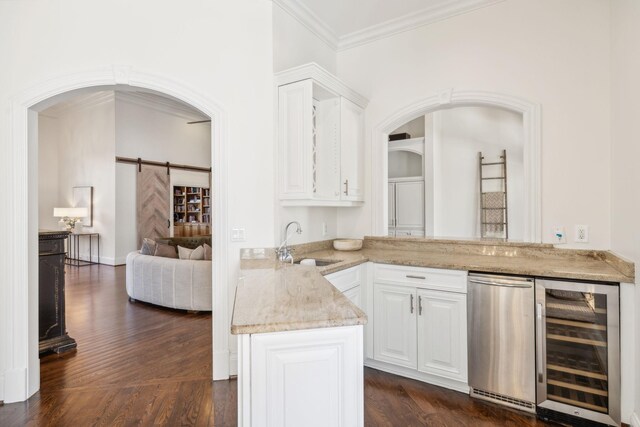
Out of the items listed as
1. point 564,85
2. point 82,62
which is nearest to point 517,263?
point 564,85

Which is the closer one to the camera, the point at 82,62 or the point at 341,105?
the point at 82,62

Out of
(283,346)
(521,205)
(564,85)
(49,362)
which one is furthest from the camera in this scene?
(521,205)

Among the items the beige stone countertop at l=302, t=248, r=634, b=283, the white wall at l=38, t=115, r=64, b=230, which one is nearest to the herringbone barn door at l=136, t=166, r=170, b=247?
the white wall at l=38, t=115, r=64, b=230

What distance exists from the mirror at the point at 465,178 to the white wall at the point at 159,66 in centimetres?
352

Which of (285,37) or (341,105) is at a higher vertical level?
(285,37)

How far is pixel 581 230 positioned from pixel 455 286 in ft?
3.74

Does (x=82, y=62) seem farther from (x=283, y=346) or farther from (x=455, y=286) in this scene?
(x=455, y=286)

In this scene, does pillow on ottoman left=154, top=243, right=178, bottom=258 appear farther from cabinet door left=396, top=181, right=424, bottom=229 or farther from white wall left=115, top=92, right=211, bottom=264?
cabinet door left=396, top=181, right=424, bottom=229

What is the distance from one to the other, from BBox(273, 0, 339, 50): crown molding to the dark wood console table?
3020 millimetres

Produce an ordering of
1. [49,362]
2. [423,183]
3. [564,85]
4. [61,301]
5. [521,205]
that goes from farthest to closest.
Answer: [423,183], [521,205], [61,301], [49,362], [564,85]

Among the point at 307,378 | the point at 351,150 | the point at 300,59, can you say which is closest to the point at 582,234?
the point at 351,150

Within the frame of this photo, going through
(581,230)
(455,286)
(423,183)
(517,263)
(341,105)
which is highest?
(341,105)

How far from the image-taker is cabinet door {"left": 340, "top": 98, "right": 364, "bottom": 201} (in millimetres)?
3309

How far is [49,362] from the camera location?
3100 millimetres
